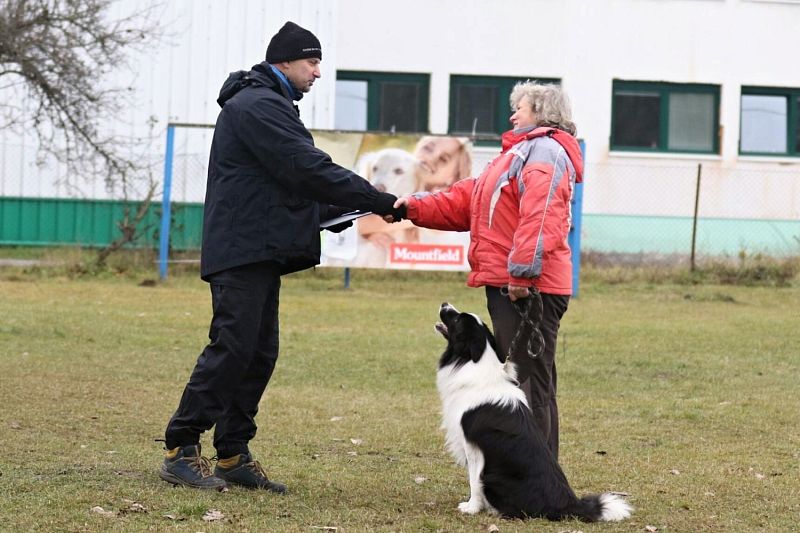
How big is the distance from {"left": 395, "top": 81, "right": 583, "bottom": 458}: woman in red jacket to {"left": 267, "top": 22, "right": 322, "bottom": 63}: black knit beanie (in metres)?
Result: 0.88

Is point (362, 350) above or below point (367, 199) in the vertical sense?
below

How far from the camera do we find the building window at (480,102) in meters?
23.4

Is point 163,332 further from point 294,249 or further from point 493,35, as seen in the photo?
point 493,35

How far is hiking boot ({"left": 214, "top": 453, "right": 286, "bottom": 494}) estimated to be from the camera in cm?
611

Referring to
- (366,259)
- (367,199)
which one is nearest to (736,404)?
(367,199)

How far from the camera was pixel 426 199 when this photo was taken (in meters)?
6.22

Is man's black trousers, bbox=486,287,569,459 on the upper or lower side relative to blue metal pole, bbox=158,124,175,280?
lower

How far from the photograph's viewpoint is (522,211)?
579 centimetres

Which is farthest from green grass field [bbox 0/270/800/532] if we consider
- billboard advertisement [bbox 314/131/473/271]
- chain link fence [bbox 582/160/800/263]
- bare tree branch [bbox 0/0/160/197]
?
chain link fence [bbox 582/160/800/263]

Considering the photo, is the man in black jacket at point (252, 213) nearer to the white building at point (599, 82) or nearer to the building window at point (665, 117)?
the white building at point (599, 82)

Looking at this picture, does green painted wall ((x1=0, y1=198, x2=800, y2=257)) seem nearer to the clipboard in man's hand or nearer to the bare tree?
the bare tree

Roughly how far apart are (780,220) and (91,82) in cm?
1329

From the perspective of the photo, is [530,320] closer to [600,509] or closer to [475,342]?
[475,342]

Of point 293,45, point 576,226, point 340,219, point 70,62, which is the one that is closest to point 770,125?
point 576,226
